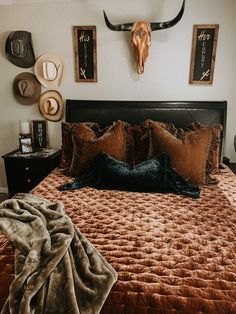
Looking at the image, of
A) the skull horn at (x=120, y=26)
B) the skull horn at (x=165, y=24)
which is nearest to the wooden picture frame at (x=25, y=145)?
the skull horn at (x=120, y=26)

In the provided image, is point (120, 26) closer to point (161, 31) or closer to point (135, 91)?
point (161, 31)

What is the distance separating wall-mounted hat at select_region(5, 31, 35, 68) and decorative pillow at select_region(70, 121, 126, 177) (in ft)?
3.69

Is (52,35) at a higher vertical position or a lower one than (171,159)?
higher

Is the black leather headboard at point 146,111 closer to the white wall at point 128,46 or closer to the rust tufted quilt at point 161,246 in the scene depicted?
the white wall at point 128,46

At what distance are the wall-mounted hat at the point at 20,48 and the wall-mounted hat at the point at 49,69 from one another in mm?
96

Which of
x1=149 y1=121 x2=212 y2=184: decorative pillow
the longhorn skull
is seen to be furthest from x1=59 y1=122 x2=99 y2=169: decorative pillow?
the longhorn skull

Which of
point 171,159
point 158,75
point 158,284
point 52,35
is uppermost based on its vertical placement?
point 52,35

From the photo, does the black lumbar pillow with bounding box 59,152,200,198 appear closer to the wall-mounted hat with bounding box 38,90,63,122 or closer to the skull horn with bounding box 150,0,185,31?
the wall-mounted hat with bounding box 38,90,63,122

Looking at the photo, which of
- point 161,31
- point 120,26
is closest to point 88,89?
point 120,26

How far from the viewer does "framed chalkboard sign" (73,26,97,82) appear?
8.94ft

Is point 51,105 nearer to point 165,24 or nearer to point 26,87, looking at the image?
point 26,87

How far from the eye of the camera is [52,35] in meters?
2.78

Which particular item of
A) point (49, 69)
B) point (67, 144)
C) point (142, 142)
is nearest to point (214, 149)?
point (142, 142)

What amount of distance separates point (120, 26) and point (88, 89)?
750mm
